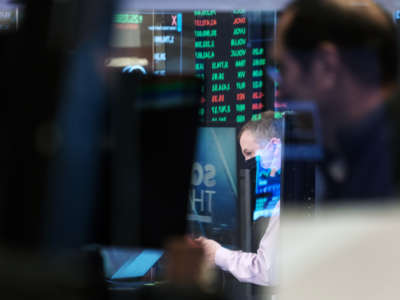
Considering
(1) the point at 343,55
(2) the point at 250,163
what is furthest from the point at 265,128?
(1) the point at 343,55

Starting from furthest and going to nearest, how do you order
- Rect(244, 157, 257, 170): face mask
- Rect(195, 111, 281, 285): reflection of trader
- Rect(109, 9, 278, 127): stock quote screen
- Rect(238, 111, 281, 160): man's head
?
Rect(109, 9, 278, 127): stock quote screen → Rect(244, 157, 257, 170): face mask → Rect(238, 111, 281, 160): man's head → Rect(195, 111, 281, 285): reflection of trader

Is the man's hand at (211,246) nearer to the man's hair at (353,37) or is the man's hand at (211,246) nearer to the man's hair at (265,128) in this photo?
the man's hair at (265,128)

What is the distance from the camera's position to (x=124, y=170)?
49.8 inches

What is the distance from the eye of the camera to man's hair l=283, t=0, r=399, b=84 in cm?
125

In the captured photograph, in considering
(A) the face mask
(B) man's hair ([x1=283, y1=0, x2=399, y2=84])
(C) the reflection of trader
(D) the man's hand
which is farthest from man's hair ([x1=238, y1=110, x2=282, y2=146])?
(B) man's hair ([x1=283, y1=0, x2=399, y2=84])

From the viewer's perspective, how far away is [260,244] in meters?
3.49

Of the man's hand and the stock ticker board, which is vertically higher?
the stock ticker board

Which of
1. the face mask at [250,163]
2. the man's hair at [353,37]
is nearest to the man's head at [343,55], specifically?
the man's hair at [353,37]

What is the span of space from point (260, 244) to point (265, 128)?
699 mm

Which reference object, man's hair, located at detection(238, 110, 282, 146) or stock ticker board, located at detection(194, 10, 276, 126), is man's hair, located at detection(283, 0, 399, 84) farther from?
stock ticker board, located at detection(194, 10, 276, 126)

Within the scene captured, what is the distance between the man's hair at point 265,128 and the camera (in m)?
3.49

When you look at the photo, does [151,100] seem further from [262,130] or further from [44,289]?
[262,130]

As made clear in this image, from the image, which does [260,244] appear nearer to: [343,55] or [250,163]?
[250,163]

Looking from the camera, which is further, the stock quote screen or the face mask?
the stock quote screen
